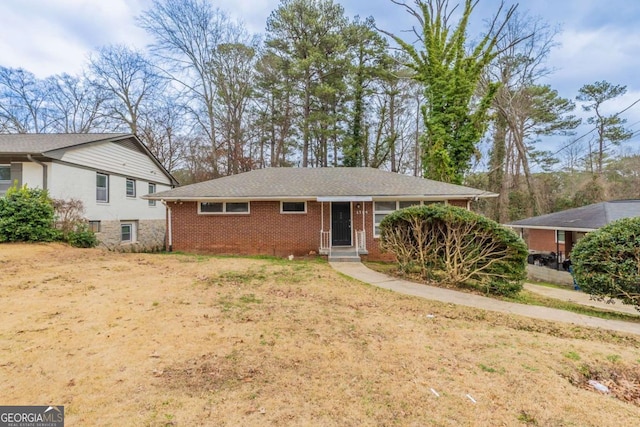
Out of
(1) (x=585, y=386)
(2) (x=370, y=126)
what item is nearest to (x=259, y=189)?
(1) (x=585, y=386)

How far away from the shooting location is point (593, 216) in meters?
12.9

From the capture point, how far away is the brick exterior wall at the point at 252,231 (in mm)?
11586

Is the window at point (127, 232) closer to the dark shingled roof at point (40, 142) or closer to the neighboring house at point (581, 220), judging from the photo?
the dark shingled roof at point (40, 142)

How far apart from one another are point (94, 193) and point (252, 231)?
752cm

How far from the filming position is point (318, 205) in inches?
456

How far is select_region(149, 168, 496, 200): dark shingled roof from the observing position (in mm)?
11195

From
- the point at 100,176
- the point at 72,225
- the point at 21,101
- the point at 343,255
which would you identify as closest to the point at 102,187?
the point at 100,176

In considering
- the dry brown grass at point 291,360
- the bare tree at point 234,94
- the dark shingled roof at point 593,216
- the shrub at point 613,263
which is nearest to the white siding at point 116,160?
the bare tree at point 234,94

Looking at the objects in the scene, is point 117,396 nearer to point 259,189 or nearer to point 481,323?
point 481,323

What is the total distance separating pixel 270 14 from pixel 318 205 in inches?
696

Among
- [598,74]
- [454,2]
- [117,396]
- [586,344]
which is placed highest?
[454,2]

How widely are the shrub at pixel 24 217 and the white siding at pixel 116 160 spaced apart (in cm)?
224

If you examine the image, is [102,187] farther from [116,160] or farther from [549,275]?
[549,275]

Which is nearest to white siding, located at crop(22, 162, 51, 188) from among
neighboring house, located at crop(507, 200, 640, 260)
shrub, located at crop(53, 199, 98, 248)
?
shrub, located at crop(53, 199, 98, 248)
